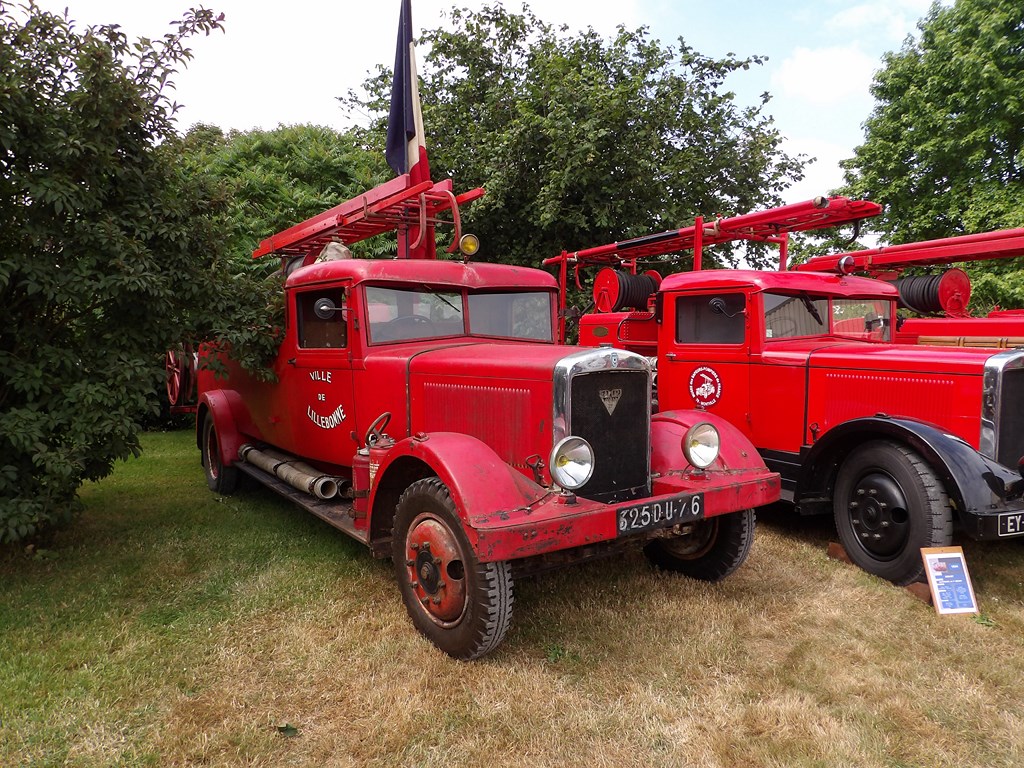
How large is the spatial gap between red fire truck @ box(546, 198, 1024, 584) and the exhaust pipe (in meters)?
3.23

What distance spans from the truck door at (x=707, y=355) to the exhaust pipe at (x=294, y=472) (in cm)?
319

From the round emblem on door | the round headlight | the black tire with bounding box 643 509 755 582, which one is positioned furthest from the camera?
the round emblem on door

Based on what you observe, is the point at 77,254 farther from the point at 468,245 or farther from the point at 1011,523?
the point at 1011,523

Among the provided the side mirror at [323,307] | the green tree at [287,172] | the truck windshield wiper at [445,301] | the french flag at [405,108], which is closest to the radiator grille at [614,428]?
the truck windshield wiper at [445,301]

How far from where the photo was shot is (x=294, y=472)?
4.94 metres

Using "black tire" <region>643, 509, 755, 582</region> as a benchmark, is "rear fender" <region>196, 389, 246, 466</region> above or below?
above

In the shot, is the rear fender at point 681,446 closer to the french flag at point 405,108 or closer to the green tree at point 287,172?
the french flag at point 405,108

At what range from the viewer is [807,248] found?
55.8 ft

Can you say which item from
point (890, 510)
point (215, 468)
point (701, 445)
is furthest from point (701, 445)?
point (215, 468)

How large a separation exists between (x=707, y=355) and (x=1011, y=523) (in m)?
2.54

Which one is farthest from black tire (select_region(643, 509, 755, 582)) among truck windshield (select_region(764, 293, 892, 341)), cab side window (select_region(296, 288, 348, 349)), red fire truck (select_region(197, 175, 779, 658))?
cab side window (select_region(296, 288, 348, 349))

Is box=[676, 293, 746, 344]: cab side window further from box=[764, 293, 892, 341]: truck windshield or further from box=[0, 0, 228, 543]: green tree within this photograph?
box=[0, 0, 228, 543]: green tree

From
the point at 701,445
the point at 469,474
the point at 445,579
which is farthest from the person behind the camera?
the point at 701,445

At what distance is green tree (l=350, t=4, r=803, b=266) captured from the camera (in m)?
10.5
